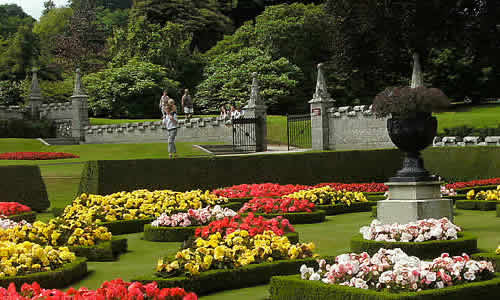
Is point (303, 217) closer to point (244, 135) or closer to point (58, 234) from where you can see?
point (58, 234)

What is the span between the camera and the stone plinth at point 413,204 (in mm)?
11633

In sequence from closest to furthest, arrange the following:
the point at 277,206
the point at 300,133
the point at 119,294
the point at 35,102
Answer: the point at 119,294, the point at 277,206, the point at 300,133, the point at 35,102

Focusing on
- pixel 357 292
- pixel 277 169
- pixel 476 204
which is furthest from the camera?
pixel 277 169

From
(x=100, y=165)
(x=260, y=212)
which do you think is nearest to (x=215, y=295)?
(x=260, y=212)

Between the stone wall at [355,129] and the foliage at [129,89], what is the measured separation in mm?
21644

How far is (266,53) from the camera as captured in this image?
5303 cm

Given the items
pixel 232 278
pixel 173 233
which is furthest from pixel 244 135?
pixel 232 278

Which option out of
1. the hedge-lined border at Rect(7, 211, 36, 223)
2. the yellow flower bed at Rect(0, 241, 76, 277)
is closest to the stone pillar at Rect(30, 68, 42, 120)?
the hedge-lined border at Rect(7, 211, 36, 223)

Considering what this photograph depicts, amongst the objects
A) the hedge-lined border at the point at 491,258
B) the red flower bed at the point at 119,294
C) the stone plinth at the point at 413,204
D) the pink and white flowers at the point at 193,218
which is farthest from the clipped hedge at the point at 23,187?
the hedge-lined border at the point at 491,258

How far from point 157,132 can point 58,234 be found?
30.9 m

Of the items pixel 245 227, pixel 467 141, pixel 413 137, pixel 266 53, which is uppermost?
pixel 266 53

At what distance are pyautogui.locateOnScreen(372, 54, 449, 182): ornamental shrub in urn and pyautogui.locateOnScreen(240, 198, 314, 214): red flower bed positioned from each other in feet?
11.3

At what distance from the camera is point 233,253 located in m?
8.57

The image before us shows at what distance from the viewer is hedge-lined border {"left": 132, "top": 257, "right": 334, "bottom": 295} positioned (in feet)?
25.2
